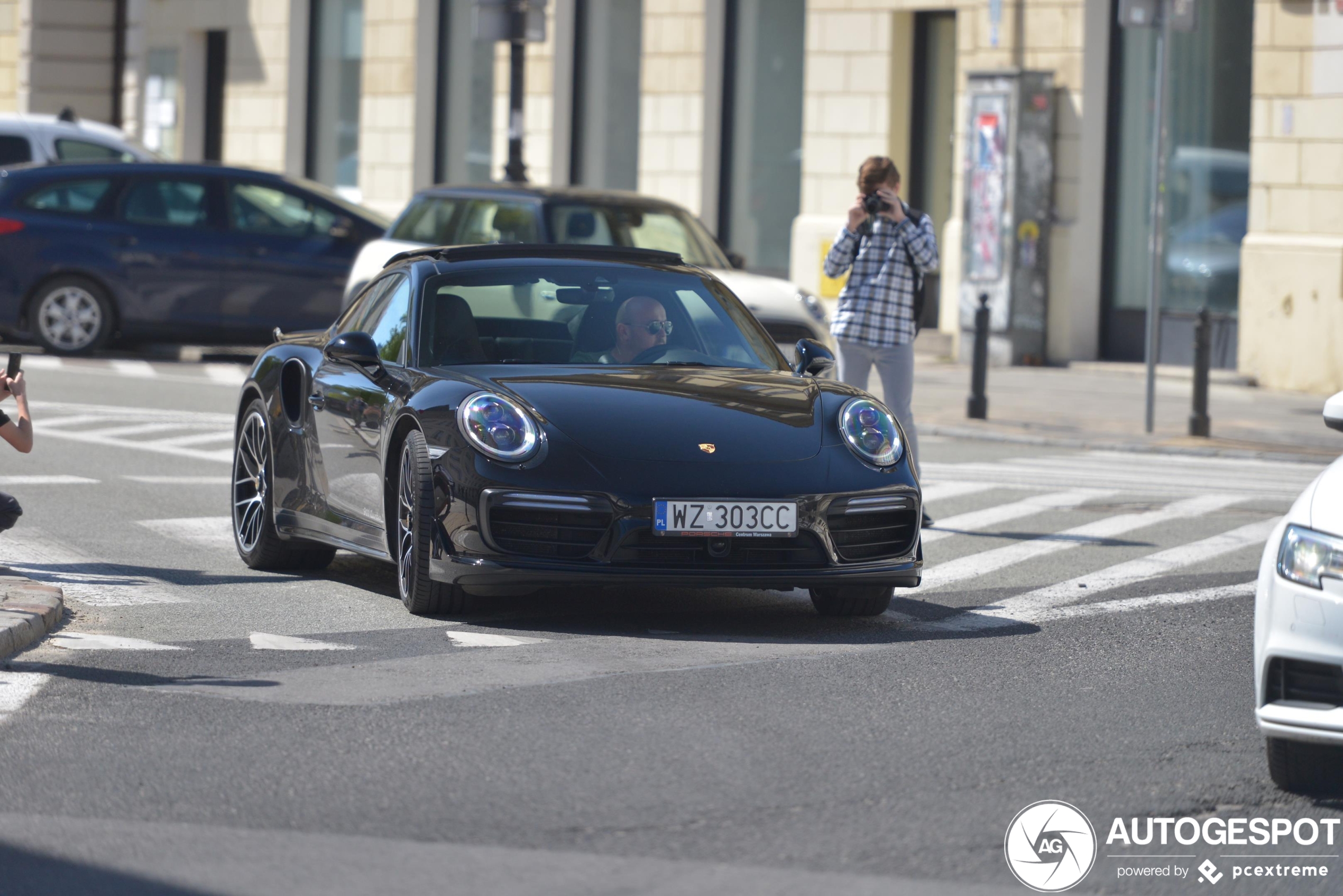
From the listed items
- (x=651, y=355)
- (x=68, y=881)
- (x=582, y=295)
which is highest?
(x=582, y=295)

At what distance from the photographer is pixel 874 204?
1110 centimetres

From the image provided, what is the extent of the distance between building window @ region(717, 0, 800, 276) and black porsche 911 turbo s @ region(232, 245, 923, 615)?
16.7 metres

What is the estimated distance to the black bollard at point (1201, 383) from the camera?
15734 mm

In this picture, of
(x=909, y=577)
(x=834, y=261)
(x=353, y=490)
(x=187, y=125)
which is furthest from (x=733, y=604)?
(x=187, y=125)

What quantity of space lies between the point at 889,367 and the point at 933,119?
13.5 metres

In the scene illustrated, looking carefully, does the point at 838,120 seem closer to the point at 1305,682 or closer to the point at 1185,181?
the point at 1185,181

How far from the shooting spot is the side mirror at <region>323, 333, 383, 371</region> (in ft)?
26.8

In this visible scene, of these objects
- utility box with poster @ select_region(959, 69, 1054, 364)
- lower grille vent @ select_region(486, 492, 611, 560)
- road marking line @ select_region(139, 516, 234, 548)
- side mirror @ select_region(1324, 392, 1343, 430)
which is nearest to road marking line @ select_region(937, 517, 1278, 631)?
lower grille vent @ select_region(486, 492, 611, 560)

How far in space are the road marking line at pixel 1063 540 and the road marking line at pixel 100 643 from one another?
10.5 ft

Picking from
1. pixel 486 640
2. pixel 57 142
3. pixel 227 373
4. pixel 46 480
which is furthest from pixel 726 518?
pixel 57 142

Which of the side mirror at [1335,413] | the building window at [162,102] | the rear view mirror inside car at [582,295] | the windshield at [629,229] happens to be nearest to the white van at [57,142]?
the windshield at [629,229]

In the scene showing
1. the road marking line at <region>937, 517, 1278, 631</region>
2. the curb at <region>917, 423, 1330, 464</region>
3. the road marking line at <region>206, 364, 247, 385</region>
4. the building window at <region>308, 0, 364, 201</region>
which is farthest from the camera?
the building window at <region>308, 0, 364, 201</region>

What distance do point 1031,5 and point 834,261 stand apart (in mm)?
→ 11899

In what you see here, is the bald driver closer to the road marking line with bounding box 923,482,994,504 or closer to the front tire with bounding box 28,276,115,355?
the road marking line with bounding box 923,482,994,504
